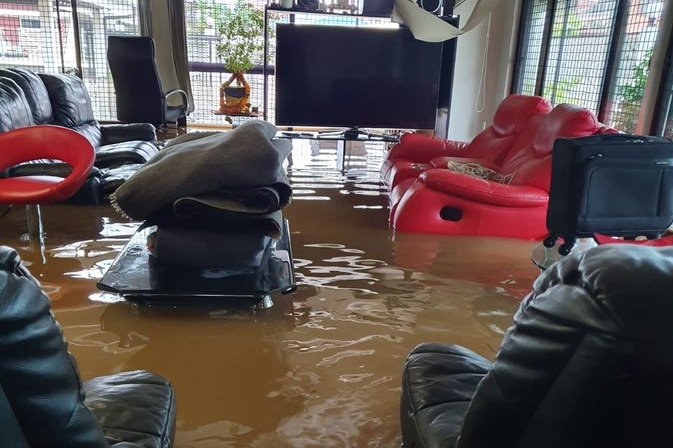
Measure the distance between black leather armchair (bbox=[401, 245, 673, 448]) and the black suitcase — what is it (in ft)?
6.36

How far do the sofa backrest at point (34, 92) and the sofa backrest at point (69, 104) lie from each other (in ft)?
0.33

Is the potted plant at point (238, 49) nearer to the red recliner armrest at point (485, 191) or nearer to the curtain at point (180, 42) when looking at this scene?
the curtain at point (180, 42)

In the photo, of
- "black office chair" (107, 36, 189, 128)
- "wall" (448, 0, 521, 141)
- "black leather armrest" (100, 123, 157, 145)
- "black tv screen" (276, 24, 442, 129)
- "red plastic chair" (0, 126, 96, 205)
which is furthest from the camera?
"wall" (448, 0, 521, 141)

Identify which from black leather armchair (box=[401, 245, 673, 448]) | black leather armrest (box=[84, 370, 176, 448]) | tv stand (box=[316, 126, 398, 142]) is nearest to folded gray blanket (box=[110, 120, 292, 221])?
black leather armrest (box=[84, 370, 176, 448])

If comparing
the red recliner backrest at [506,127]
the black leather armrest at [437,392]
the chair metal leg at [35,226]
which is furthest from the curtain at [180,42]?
the black leather armrest at [437,392]

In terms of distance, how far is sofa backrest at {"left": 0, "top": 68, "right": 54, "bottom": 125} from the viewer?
373cm

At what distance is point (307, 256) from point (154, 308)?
0.93 metres

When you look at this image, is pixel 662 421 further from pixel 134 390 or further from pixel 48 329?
pixel 134 390

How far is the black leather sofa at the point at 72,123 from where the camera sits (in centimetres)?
339

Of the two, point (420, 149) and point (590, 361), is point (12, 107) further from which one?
point (590, 361)

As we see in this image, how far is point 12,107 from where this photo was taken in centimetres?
340

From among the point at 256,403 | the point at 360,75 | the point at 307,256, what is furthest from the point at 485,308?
the point at 360,75

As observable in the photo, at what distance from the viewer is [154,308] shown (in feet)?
7.52

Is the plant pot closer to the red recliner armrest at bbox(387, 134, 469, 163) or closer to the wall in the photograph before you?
the red recliner armrest at bbox(387, 134, 469, 163)
